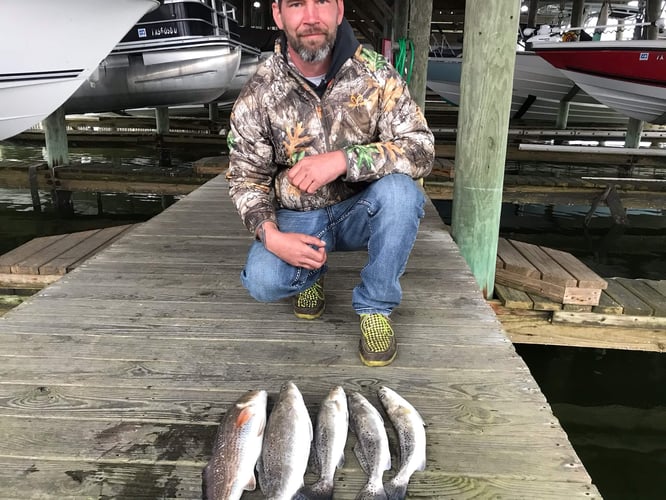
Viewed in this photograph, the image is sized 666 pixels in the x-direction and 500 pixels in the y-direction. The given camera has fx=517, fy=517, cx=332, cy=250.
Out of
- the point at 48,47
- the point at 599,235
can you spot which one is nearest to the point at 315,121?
the point at 48,47

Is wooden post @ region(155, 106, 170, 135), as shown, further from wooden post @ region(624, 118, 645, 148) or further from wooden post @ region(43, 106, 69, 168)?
wooden post @ region(624, 118, 645, 148)

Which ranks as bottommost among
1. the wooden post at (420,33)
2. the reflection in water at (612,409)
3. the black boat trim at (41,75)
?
the reflection in water at (612,409)

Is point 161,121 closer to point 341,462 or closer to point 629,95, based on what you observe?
point 629,95

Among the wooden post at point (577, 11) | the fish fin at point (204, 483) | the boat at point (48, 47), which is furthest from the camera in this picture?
the wooden post at point (577, 11)

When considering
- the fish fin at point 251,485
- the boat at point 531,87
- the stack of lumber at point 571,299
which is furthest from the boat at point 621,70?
the fish fin at point 251,485

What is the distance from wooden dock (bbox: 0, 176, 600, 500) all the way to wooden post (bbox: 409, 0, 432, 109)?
452cm

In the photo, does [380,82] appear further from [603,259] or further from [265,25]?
[265,25]

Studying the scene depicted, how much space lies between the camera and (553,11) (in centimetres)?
3212

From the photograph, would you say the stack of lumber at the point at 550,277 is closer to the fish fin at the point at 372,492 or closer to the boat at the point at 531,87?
the fish fin at the point at 372,492

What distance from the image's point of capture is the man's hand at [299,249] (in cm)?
200

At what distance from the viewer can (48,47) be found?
5.34m

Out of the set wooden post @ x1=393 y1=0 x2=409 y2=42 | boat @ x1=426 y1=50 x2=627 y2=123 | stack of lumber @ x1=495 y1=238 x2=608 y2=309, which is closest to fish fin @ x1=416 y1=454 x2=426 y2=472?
stack of lumber @ x1=495 y1=238 x2=608 y2=309

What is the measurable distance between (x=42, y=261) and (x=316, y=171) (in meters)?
3.33

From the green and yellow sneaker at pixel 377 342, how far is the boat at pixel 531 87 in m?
10.7
